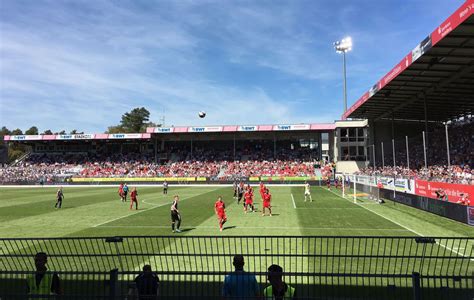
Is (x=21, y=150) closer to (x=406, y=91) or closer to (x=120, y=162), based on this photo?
(x=120, y=162)

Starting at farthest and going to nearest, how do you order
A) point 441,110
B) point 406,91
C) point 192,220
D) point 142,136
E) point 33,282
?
point 142,136 → point 441,110 → point 406,91 → point 192,220 → point 33,282

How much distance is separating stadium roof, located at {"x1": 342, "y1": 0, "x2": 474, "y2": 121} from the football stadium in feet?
0.55

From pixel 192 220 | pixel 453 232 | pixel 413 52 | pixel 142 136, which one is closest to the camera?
pixel 453 232

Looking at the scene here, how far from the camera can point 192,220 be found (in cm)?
1956

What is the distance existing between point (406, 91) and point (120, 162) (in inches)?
2318

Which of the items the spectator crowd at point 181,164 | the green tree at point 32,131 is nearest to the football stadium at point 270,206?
the spectator crowd at point 181,164

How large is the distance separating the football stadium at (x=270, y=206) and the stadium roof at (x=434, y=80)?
17cm

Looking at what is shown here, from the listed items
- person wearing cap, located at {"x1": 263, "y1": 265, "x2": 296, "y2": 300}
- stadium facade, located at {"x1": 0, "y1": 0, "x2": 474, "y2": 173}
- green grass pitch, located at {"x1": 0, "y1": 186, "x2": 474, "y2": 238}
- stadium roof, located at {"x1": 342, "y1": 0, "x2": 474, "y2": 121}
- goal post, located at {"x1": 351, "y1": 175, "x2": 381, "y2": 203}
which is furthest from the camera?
goal post, located at {"x1": 351, "y1": 175, "x2": 381, "y2": 203}

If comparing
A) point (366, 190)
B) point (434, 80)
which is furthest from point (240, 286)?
point (434, 80)

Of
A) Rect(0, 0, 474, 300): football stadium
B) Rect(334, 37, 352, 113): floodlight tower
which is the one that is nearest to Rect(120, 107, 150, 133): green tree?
Rect(0, 0, 474, 300): football stadium

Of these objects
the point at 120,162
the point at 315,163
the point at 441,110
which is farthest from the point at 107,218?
the point at 120,162

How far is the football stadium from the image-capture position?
23.7 ft

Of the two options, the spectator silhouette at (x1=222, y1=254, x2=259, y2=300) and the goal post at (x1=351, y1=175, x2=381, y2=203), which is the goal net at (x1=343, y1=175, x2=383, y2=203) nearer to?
the goal post at (x1=351, y1=175, x2=381, y2=203)

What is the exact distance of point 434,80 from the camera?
31891mm
